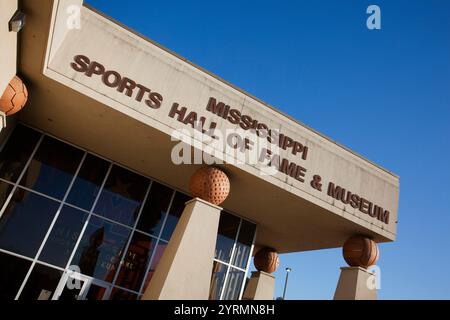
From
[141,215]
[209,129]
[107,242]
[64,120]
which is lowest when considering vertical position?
[107,242]

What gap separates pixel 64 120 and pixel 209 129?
15.1ft

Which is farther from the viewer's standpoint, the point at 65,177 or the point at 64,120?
the point at 65,177

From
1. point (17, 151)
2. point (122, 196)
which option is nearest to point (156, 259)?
point (122, 196)

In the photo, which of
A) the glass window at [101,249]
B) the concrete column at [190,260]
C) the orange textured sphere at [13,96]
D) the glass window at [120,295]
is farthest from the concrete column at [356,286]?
the orange textured sphere at [13,96]

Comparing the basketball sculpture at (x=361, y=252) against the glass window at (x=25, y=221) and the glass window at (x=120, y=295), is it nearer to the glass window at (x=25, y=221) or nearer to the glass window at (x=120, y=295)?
the glass window at (x=120, y=295)

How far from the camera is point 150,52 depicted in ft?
32.9

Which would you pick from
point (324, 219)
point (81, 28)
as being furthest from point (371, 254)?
point (81, 28)

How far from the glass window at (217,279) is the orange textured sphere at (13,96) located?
862cm

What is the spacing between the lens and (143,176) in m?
12.9

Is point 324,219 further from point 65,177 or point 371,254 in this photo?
point 65,177

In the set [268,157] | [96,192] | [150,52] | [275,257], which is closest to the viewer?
[150,52]

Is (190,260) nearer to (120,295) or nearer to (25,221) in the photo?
(120,295)

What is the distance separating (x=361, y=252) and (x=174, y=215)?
695cm

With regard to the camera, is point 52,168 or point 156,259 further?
point 156,259
